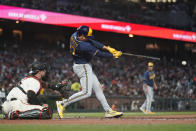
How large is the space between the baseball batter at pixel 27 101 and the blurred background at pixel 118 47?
894 centimetres

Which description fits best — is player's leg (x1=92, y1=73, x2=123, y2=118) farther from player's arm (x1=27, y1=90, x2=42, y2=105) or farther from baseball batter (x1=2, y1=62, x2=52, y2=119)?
player's arm (x1=27, y1=90, x2=42, y2=105)

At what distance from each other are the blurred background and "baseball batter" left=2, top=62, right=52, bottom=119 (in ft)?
29.3

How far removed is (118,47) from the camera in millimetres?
30156

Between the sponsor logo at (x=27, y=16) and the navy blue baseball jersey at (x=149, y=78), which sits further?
the sponsor logo at (x=27, y=16)

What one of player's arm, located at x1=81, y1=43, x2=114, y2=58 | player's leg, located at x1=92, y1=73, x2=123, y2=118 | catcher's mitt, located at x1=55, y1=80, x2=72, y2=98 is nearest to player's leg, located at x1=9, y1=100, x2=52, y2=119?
catcher's mitt, located at x1=55, y1=80, x2=72, y2=98

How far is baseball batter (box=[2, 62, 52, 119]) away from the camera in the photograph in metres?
7.47

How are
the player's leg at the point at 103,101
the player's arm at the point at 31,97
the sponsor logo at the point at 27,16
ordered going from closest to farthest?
1. the player's arm at the point at 31,97
2. the player's leg at the point at 103,101
3. the sponsor logo at the point at 27,16

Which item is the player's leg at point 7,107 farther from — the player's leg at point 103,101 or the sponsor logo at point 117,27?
the sponsor logo at point 117,27

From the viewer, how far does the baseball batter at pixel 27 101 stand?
7469 mm

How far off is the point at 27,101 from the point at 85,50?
167 centimetres

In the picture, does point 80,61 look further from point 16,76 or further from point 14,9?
point 14,9

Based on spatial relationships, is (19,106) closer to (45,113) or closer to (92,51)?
(45,113)

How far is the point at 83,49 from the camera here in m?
8.25

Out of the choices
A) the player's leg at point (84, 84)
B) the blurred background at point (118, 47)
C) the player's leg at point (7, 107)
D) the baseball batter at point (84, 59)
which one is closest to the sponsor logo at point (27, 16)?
the blurred background at point (118, 47)
